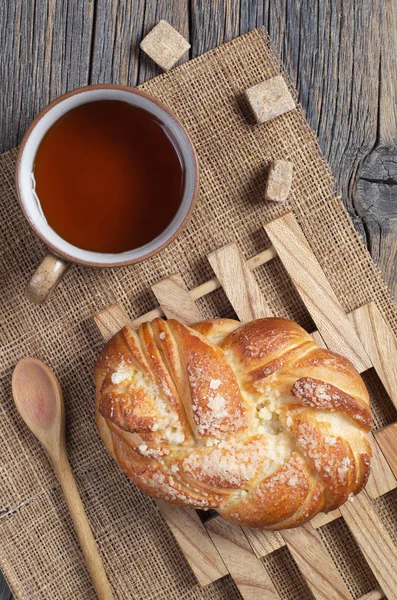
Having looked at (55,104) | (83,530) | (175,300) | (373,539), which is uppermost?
(55,104)

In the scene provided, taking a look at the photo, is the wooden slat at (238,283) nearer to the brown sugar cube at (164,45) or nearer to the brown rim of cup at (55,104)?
the brown rim of cup at (55,104)

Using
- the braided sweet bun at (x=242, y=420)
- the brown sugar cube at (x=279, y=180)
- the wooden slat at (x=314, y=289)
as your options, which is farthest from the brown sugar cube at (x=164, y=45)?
the braided sweet bun at (x=242, y=420)

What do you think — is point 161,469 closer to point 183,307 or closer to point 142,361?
point 142,361

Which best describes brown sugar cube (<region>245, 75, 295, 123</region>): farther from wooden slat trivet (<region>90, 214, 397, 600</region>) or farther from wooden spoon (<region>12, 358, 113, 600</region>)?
wooden spoon (<region>12, 358, 113, 600</region>)

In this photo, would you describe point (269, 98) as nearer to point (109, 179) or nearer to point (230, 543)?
point (109, 179)

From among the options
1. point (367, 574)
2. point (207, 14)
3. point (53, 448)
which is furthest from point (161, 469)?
point (207, 14)

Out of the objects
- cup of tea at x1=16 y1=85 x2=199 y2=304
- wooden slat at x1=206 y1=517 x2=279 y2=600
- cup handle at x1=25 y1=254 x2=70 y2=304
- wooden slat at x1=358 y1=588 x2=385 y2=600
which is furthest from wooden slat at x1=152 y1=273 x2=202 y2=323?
wooden slat at x1=358 y1=588 x2=385 y2=600

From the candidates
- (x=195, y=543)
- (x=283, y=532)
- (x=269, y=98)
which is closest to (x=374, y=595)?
(x=283, y=532)
